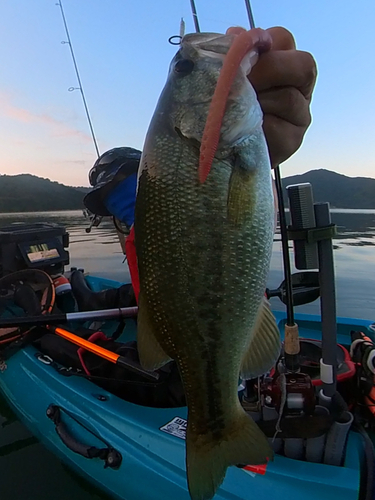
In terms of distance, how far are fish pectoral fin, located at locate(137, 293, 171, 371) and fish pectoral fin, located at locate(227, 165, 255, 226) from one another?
1.38ft

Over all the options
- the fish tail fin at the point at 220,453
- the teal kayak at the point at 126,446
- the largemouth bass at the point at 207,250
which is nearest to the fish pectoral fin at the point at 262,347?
the largemouth bass at the point at 207,250

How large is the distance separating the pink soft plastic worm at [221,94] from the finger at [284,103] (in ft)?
0.83

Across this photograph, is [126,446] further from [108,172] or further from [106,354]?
[108,172]

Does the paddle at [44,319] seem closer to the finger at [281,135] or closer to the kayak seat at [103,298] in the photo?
the kayak seat at [103,298]

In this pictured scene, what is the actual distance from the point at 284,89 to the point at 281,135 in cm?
17

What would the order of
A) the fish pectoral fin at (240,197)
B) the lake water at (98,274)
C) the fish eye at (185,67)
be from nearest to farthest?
the fish pectoral fin at (240,197)
the fish eye at (185,67)
the lake water at (98,274)

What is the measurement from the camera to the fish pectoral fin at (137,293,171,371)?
127 cm

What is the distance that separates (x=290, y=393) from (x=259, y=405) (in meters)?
0.22

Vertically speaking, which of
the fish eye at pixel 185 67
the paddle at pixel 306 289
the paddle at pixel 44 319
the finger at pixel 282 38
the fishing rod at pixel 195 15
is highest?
the fishing rod at pixel 195 15

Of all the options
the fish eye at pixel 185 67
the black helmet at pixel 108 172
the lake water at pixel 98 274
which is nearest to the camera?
the fish eye at pixel 185 67

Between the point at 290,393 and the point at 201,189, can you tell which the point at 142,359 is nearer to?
the point at 201,189

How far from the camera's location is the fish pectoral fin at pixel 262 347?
4.11 ft

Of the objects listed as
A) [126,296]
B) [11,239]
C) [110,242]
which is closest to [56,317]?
[126,296]

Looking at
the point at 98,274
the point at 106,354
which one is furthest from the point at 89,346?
the point at 98,274
